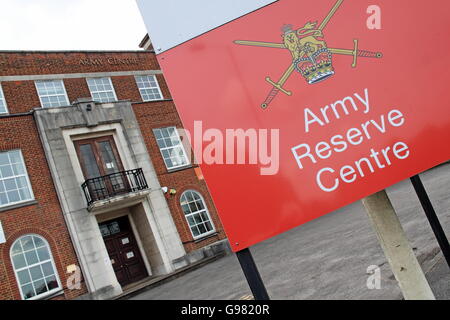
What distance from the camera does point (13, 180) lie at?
576 inches

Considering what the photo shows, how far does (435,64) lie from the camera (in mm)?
1968

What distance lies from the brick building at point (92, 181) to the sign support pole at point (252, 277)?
14153mm

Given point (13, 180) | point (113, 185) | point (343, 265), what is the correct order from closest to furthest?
point (343, 265)
point (13, 180)
point (113, 185)

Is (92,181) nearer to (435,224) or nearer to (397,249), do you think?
(435,224)

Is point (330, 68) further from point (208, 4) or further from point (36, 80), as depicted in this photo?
point (36, 80)

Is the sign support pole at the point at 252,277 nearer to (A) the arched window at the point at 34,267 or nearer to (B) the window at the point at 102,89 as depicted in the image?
(A) the arched window at the point at 34,267

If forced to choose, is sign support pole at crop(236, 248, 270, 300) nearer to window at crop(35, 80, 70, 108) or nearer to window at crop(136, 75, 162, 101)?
window at crop(35, 80, 70, 108)

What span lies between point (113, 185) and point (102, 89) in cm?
510

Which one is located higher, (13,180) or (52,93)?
(52,93)

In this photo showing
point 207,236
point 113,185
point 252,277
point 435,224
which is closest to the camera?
point 252,277

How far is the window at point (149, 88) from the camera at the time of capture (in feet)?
63.7

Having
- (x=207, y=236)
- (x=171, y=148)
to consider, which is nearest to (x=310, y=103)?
(x=207, y=236)

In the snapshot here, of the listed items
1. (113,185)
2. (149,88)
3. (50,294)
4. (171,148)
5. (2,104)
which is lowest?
(50,294)

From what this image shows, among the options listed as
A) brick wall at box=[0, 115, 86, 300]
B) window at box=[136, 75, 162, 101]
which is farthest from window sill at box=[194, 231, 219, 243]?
window at box=[136, 75, 162, 101]
